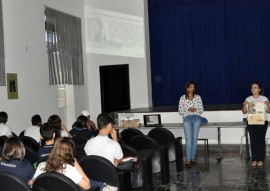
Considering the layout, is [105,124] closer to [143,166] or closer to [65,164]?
[143,166]

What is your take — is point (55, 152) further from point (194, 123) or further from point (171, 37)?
point (171, 37)

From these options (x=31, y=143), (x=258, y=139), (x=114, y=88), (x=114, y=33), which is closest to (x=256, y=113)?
(x=258, y=139)

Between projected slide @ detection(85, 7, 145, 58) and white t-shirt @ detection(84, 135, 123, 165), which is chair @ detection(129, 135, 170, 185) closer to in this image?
white t-shirt @ detection(84, 135, 123, 165)

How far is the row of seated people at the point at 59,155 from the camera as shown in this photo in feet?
9.25

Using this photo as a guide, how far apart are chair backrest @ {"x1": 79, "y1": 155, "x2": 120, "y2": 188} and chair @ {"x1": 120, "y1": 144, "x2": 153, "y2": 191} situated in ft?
2.68

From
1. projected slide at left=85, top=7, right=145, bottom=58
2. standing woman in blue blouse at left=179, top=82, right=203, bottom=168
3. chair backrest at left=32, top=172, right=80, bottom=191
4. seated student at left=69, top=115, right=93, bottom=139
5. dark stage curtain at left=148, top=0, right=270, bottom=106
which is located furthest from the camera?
projected slide at left=85, top=7, right=145, bottom=58

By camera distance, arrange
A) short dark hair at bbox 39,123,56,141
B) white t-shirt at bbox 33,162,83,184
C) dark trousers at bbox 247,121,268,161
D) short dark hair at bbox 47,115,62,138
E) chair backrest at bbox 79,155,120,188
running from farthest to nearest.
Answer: dark trousers at bbox 247,121,268,161 → short dark hair at bbox 47,115,62,138 → short dark hair at bbox 39,123,56,141 → chair backrest at bbox 79,155,120,188 → white t-shirt at bbox 33,162,83,184

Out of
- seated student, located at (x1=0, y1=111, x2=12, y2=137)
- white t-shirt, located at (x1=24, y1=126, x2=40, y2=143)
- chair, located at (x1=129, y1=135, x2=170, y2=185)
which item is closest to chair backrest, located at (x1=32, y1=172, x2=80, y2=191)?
chair, located at (x1=129, y1=135, x2=170, y2=185)

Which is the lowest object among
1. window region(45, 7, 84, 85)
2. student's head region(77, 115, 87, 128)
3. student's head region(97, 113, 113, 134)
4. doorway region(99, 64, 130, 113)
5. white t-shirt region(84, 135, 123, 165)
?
white t-shirt region(84, 135, 123, 165)

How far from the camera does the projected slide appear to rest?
11.7 metres

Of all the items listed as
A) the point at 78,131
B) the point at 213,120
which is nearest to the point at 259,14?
the point at 213,120

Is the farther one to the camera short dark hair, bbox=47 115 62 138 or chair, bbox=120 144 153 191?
short dark hair, bbox=47 115 62 138

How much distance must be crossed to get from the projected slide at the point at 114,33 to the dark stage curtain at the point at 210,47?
0.89m

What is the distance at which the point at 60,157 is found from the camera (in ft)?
9.25
